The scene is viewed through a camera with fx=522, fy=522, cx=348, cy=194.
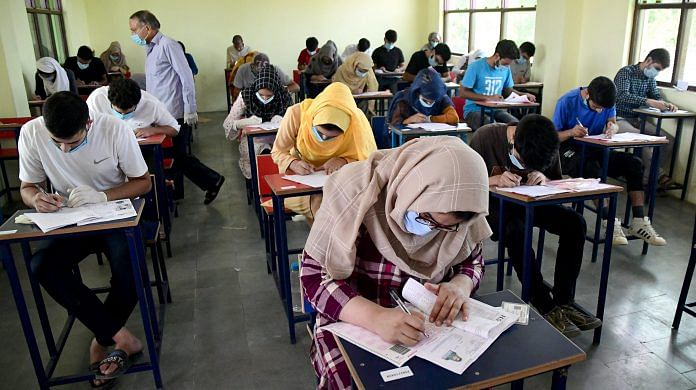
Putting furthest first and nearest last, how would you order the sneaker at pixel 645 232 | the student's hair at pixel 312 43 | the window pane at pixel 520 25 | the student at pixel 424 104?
the student's hair at pixel 312 43 < the window pane at pixel 520 25 < the student at pixel 424 104 < the sneaker at pixel 645 232

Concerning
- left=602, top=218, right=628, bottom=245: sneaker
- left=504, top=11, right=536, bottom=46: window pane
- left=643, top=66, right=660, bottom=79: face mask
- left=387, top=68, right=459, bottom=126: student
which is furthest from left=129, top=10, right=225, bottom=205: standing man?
left=504, top=11, right=536, bottom=46: window pane

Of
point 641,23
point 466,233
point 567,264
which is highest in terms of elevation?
point 641,23

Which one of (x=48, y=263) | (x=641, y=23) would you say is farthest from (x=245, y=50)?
(x=48, y=263)

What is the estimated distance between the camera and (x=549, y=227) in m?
2.62

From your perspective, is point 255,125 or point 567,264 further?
point 255,125

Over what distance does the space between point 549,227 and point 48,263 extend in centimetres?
229

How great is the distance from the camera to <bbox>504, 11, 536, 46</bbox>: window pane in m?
7.84

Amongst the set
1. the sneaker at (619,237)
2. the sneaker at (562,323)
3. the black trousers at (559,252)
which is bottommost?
the sneaker at (619,237)

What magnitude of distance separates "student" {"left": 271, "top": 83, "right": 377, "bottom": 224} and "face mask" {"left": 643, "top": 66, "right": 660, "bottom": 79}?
3.11 metres

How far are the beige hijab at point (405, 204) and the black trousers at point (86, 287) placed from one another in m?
1.20

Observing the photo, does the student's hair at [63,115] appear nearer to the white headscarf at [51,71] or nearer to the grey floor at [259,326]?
the grey floor at [259,326]

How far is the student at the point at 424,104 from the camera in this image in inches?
171

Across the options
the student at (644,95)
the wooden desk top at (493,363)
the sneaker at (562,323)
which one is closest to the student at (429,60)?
→ the student at (644,95)

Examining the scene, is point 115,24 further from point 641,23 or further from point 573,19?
point 641,23
